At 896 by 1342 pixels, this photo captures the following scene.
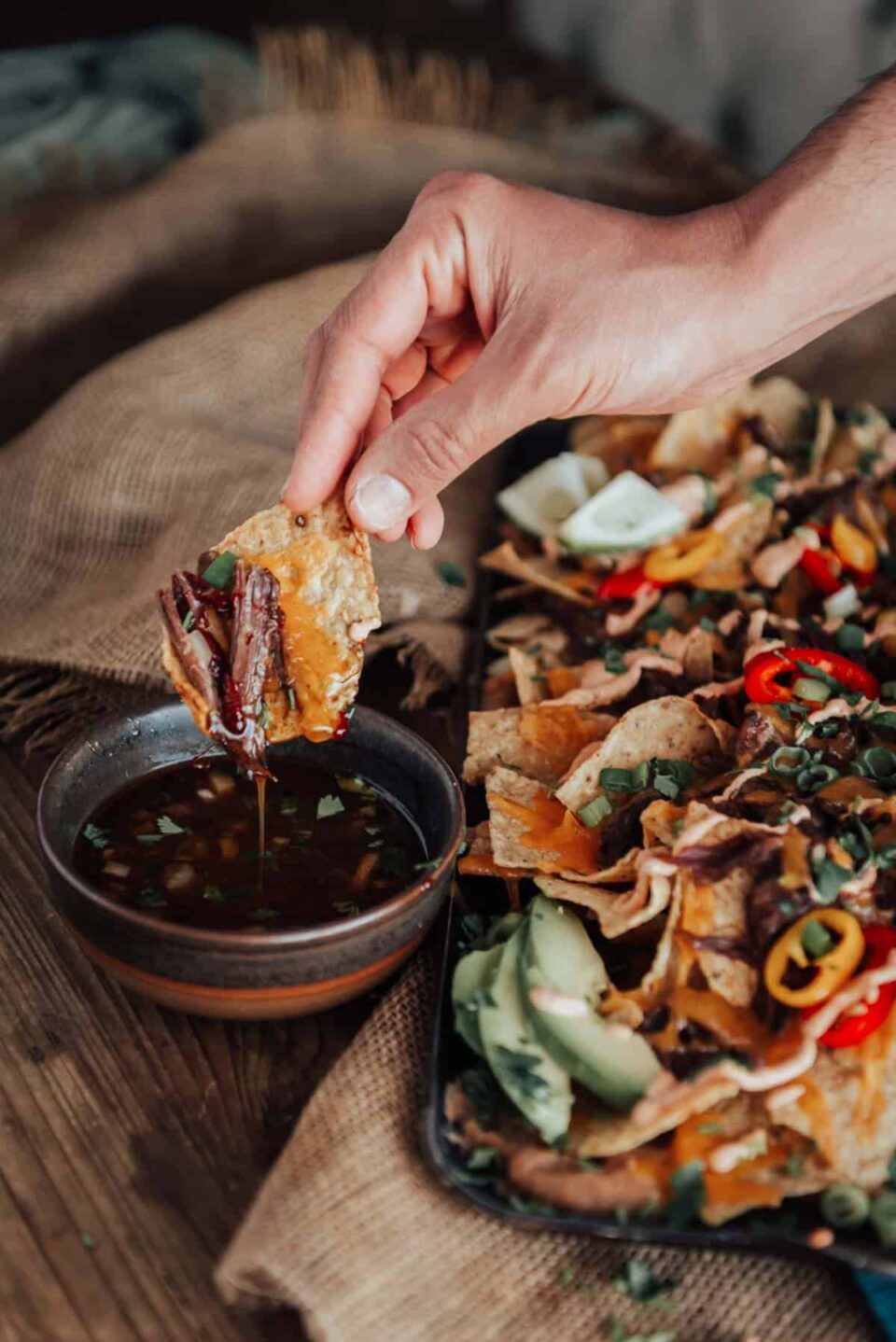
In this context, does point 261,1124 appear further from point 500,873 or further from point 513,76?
point 513,76

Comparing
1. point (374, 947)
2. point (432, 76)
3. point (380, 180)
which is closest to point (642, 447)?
point (380, 180)

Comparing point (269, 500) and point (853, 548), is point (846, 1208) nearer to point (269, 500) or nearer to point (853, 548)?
point (853, 548)

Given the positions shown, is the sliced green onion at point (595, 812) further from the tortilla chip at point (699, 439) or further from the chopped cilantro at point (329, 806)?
the tortilla chip at point (699, 439)

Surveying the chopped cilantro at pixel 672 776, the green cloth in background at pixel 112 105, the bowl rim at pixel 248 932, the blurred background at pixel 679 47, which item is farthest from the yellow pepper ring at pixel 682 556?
the blurred background at pixel 679 47

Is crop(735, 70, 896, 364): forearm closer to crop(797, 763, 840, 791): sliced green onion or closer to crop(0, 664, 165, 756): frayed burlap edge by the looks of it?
crop(797, 763, 840, 791): sliced green onion

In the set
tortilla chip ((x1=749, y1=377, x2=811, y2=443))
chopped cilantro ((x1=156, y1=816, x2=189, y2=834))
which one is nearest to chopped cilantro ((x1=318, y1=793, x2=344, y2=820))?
chopped cilantro ((x1=156, y1=816, x2=189, y2=834))

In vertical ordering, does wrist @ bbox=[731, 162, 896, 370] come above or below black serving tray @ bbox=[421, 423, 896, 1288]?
above

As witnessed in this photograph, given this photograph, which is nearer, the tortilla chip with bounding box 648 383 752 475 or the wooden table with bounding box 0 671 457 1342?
the wooden table with bounding box 0 671 457 1342
